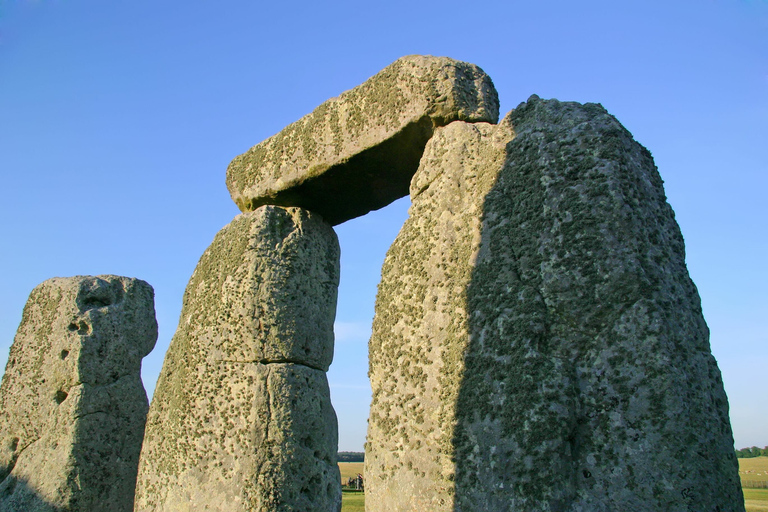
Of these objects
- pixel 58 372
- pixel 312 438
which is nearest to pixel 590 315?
pixel 312 438

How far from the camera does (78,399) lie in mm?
6266

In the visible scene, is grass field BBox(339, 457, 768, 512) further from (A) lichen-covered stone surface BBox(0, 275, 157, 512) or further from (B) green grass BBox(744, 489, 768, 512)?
(A) lichen-covered stone surface BBox(0, 275, 157, 512)

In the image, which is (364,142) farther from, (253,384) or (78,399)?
(78,399)

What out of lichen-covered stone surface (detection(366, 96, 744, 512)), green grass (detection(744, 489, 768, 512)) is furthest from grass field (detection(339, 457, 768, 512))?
lichen-covered stone surface (detection(366, 96, 744, 512))

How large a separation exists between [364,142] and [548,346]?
6.75 ft

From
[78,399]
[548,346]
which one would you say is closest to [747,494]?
[78,399]

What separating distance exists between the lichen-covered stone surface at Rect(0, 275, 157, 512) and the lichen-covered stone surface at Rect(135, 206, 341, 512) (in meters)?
1.57

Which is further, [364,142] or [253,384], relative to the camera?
[253,384]

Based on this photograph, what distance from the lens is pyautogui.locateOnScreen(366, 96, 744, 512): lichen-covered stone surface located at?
242 cm

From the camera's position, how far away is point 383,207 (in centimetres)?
500

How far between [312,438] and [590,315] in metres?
2.50

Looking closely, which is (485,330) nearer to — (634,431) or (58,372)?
(634,431)

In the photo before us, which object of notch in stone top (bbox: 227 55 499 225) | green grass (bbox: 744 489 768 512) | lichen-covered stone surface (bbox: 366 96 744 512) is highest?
notch in stone top (bbox: 227 55 499 225)

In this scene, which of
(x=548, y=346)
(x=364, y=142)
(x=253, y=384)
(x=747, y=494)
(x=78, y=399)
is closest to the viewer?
(x=548, y=346)
